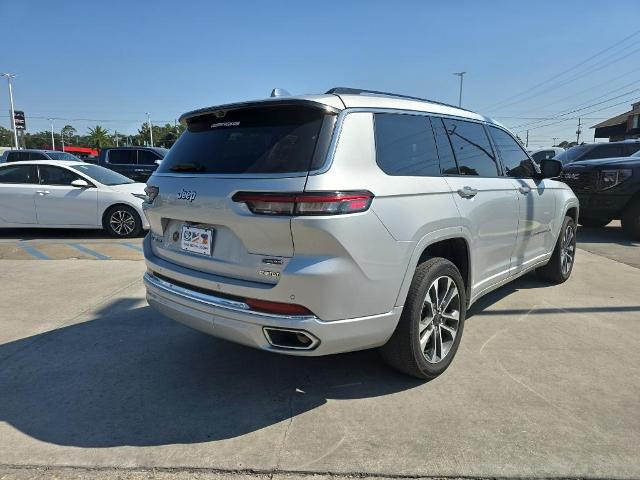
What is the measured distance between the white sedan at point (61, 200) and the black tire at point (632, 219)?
9092 mm

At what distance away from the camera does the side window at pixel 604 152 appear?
11.8 meters

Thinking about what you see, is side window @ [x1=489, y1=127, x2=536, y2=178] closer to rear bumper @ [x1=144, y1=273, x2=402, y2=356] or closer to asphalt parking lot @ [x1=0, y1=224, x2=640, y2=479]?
asphalt parking lot @ [x1=0, y1=224, x2=640, y2=479]

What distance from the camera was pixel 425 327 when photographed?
3201 millimetres

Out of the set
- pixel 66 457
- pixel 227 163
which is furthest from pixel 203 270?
pixel 66 457

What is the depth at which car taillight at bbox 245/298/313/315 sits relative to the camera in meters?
2.56

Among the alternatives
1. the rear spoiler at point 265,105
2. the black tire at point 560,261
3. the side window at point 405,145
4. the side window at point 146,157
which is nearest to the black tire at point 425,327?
the side window at point 405,145

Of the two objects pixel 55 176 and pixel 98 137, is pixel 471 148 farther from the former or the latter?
pixel 98 137

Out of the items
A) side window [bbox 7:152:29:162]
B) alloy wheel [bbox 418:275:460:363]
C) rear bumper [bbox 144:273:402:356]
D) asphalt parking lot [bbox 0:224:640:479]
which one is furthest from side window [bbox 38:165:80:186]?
side window [bbox 7:152:29:162]

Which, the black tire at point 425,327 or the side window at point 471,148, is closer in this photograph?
the black tire at point 425,327

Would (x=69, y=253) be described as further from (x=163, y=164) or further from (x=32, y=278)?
(x=163, y=164)

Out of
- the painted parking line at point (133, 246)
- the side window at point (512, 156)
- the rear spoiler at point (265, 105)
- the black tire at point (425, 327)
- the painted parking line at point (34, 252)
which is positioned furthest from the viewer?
the painted parking line at point (133, 246)

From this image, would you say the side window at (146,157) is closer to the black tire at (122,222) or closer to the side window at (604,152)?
the black tire at (122,222)

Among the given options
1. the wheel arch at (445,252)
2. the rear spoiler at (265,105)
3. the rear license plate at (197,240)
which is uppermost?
the rear spoiler at (265,105)

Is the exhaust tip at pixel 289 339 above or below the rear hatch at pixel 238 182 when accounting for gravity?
below
